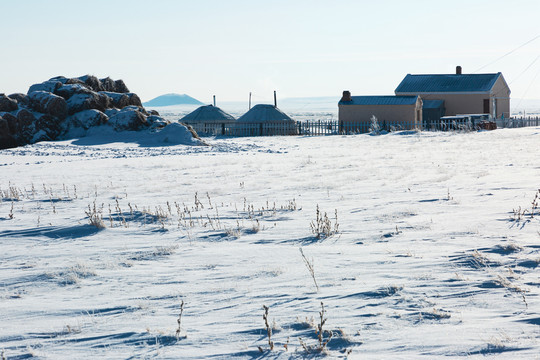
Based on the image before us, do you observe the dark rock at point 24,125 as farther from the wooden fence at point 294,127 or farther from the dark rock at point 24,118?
the wooden fence at point 294,127

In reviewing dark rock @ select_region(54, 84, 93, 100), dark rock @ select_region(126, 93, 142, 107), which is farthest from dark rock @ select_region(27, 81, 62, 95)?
dark rock @ select_region(126, 93, 142, 107)

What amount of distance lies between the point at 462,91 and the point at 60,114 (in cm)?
2979

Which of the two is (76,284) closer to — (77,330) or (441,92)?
(77,330)

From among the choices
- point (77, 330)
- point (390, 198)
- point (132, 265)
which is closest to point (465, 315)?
point (77, 330)

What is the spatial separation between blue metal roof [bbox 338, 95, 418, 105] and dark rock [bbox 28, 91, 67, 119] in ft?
69.1

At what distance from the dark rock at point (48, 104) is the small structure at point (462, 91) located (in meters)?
27.7

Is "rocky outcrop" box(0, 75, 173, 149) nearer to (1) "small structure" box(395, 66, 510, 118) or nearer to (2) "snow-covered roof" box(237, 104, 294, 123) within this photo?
(2) "snow-covered roof" box(237, 104, 294, 123)

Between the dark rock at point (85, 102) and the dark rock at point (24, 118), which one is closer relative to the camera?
the dark rock at point (24, 118)

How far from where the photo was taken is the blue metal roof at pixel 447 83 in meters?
42.3

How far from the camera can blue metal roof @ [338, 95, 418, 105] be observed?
125ft

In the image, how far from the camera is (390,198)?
8.70 meters

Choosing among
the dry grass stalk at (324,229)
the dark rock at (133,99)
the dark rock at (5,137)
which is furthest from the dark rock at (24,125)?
the dry grass stalk at (324,229)

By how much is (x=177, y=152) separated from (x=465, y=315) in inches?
656

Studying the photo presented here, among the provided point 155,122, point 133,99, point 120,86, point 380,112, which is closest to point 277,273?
point 155,122
